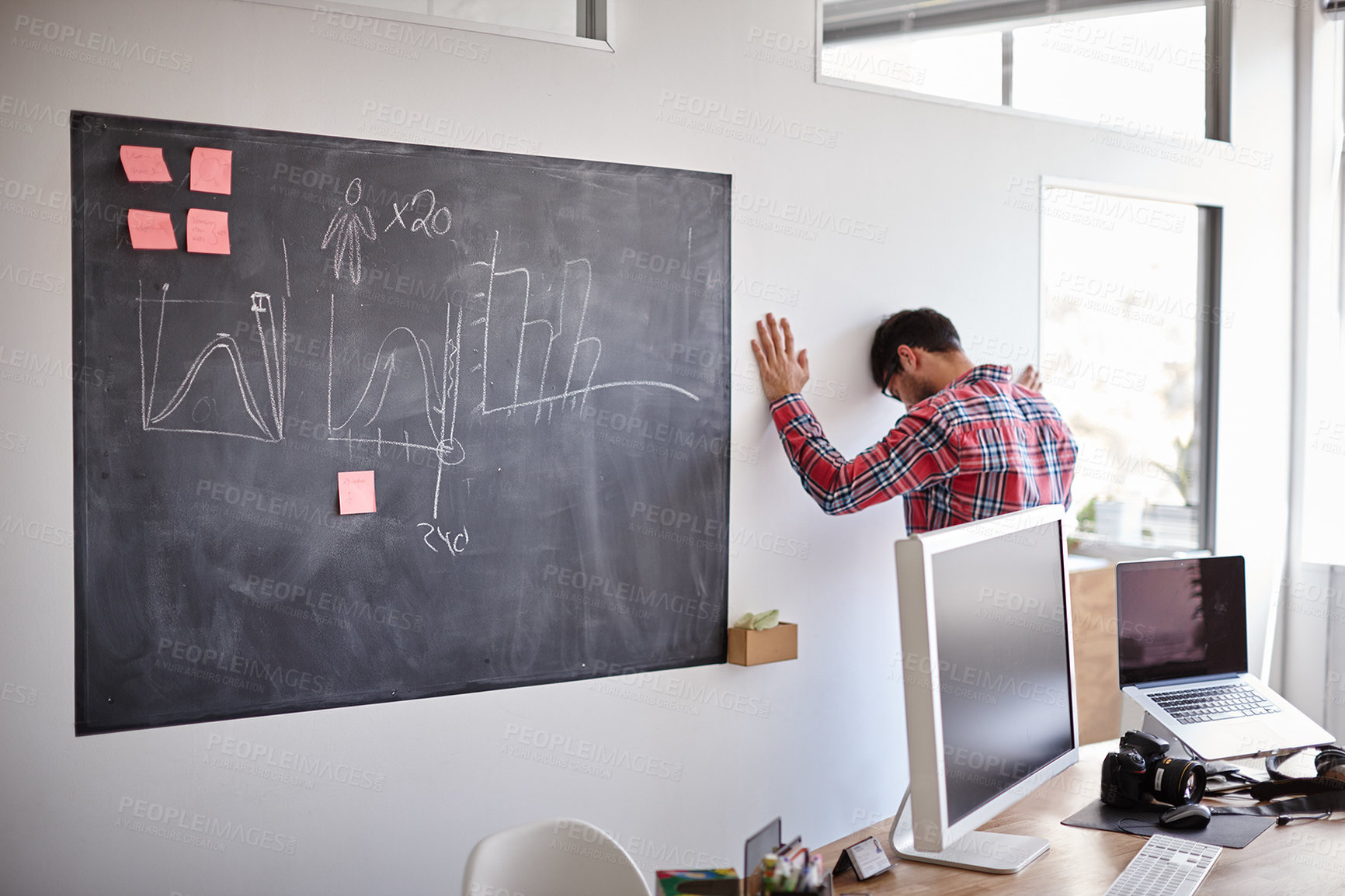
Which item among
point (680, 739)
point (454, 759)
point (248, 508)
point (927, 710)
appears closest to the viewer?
point (927, 710)

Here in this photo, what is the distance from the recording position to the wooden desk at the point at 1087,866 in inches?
64.3

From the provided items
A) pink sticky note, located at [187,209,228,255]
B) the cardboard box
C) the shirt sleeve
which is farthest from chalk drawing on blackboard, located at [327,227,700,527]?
the cardboard box

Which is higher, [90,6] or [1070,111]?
[1070,111]

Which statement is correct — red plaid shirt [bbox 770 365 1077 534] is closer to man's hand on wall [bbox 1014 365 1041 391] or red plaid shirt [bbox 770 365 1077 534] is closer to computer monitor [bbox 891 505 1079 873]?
man's hand on wall [bbox 1014 365 1041 391]

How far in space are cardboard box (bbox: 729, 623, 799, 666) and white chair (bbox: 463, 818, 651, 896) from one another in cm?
108

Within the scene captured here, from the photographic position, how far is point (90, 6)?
2.08 meters

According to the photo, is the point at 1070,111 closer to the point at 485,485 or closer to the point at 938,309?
the point at 938,309

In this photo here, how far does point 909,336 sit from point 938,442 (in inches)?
18.6

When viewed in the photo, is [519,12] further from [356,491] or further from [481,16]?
[356,491]

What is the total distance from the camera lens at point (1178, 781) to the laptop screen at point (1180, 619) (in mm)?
305

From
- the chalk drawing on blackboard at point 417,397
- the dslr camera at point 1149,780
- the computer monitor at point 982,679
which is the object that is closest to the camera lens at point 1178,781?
the dslr camera at point 1149,780

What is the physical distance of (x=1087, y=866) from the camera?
5.67 feet

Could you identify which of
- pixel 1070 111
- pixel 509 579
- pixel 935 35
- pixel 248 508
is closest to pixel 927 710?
pixel 509 579

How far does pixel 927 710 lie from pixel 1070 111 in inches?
106
